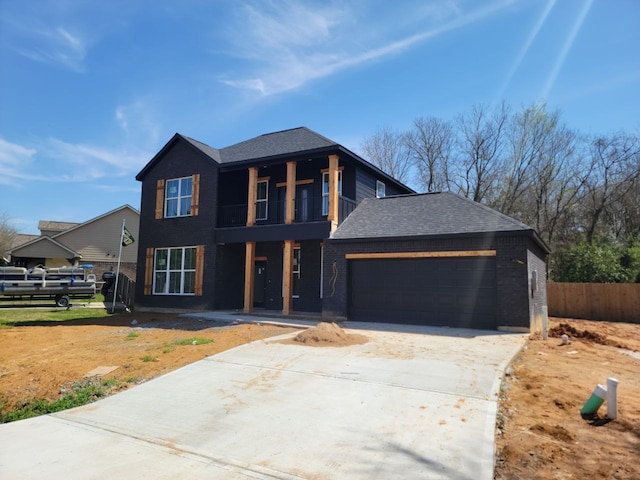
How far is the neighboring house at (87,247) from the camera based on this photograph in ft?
94.8

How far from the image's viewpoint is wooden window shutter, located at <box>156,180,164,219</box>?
18297 millimetres

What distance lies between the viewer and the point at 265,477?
11.8 ft

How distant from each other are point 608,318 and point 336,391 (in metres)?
17.2

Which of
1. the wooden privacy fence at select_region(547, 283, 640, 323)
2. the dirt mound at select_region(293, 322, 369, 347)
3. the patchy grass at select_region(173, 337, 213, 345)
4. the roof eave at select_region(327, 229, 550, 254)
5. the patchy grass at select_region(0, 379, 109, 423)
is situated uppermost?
the roof eave at select_region(327, 229, 550, 254)

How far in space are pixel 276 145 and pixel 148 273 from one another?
8.37 meters

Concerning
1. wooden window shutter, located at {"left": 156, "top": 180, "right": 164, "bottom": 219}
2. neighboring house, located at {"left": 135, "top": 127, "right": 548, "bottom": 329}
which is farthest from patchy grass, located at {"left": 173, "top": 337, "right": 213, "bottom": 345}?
wooden window shutter, located at {"left": 156, "top": 180, "right": 164, "bottom": 219}

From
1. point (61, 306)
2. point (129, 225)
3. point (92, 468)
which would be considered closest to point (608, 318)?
point (92, 468)

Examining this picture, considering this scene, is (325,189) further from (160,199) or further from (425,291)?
(160,199)

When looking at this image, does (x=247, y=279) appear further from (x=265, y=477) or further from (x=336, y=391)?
(x=265, y=477)

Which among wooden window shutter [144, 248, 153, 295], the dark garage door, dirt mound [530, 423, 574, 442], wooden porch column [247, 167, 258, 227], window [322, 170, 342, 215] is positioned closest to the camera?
dirt mound [530, 423, 574, 442]

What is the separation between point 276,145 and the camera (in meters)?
17.4

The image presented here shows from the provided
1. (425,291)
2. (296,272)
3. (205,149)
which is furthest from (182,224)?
(425,291)

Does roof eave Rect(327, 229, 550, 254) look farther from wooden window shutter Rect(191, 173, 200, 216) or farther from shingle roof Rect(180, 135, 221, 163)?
shingle roof Rect(180, 135, 221, 163)

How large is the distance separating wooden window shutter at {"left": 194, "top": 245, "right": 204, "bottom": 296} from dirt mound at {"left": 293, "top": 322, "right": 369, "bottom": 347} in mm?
8208
